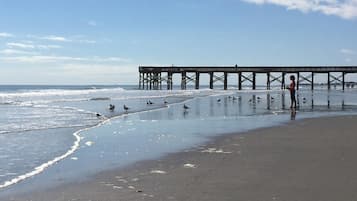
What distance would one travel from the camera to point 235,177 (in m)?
6.82

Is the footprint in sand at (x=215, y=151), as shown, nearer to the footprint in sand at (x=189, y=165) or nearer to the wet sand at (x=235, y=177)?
the wet sand at (x=235, y=177)

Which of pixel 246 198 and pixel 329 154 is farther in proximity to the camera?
pixel 329 154

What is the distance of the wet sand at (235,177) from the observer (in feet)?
19.0

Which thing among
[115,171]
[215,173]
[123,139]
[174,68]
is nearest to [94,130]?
[123,139]

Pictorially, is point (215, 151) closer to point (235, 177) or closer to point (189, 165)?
point (189, 165)

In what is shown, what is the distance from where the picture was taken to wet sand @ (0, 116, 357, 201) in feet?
19.0

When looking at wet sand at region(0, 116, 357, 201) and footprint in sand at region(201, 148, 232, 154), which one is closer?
wet sand at region(0, 116, 357, 201)

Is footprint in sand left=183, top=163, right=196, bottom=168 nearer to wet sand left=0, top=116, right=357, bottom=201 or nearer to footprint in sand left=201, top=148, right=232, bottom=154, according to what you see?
wet sand left=0, top=116, right=357, bottom=201

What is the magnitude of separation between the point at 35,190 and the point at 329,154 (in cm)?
536

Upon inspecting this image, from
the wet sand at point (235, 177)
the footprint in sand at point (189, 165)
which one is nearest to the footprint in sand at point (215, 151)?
the wet sand at point (235, 177)

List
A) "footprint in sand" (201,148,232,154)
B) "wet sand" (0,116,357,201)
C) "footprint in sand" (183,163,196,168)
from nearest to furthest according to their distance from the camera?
"wet sand" (0,116,357,201)
"footprint in sand" (183,163,196,168)
"footprint in sand" (201,148,232,154)

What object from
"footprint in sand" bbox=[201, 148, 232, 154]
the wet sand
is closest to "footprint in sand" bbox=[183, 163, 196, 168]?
the wet sand

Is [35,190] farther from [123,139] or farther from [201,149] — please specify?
[123,139]

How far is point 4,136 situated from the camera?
12492 millimetres
